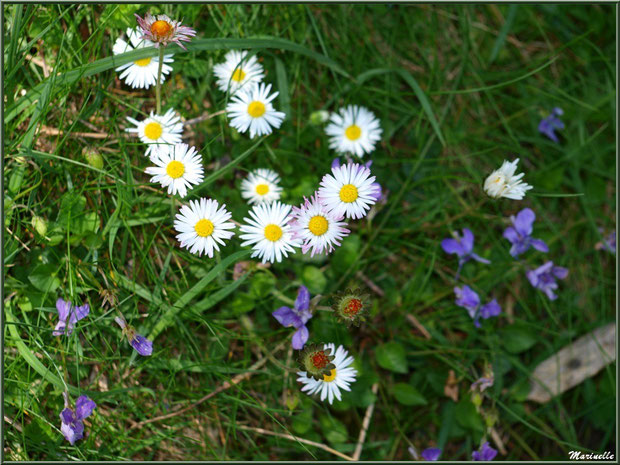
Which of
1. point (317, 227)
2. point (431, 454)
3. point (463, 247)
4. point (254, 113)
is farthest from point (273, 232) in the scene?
point (431, 454)

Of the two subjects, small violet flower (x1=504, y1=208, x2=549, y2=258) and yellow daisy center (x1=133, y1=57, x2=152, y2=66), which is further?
small violet flower (x1=504, y1=208, x2=549, y2=258)

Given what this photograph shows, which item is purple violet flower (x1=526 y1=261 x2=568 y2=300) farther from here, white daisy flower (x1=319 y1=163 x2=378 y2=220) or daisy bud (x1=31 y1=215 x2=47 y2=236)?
daisy bud (x1=31 y1=215 x2=47 y2=236)

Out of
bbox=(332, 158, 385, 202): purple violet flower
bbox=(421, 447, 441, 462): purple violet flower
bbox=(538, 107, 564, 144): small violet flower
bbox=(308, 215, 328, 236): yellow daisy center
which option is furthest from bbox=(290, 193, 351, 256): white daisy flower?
bbox=(538, 107, 564, 144): small violet flower

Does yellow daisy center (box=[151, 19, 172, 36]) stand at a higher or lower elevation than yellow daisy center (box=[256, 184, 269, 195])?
higher

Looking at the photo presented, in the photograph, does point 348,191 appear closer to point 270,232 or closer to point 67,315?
point 270,232

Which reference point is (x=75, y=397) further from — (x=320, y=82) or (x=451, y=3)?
(x=451, y=3)

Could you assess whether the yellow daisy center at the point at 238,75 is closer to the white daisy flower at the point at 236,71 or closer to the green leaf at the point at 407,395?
the white daisy flower at the point at 236,71
